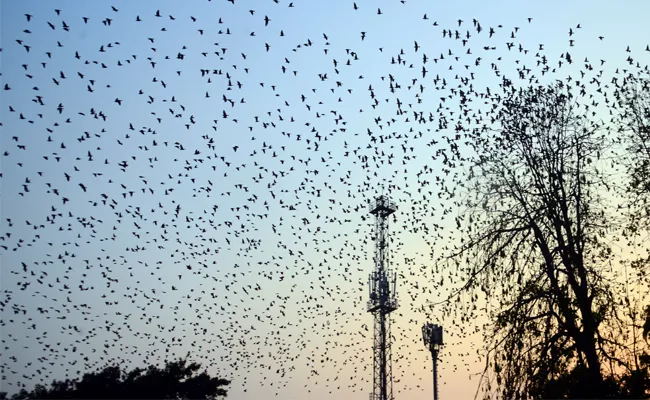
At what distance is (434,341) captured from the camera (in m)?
42.3

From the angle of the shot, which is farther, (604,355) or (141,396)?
(141,396)

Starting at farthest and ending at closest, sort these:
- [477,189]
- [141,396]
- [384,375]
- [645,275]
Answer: [384,375]
[141,396]
[477,189]
[645,275]

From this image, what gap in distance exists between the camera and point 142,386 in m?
43.5

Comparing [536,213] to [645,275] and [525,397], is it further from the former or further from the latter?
[525,397]

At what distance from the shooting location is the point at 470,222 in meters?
20.7

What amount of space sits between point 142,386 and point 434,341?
19.4 metres

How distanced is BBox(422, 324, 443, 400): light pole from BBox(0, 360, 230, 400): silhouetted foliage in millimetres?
14532

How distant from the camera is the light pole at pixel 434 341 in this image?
4212 cm

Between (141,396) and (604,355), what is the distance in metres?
32.8

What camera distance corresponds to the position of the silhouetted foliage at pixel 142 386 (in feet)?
139

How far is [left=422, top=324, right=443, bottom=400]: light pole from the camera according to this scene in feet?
138

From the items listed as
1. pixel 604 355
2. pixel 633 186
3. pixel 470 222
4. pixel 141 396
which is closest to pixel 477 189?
pixel 470 222

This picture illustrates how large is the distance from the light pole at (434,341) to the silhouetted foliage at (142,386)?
1453cm

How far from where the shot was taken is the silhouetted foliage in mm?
42406
